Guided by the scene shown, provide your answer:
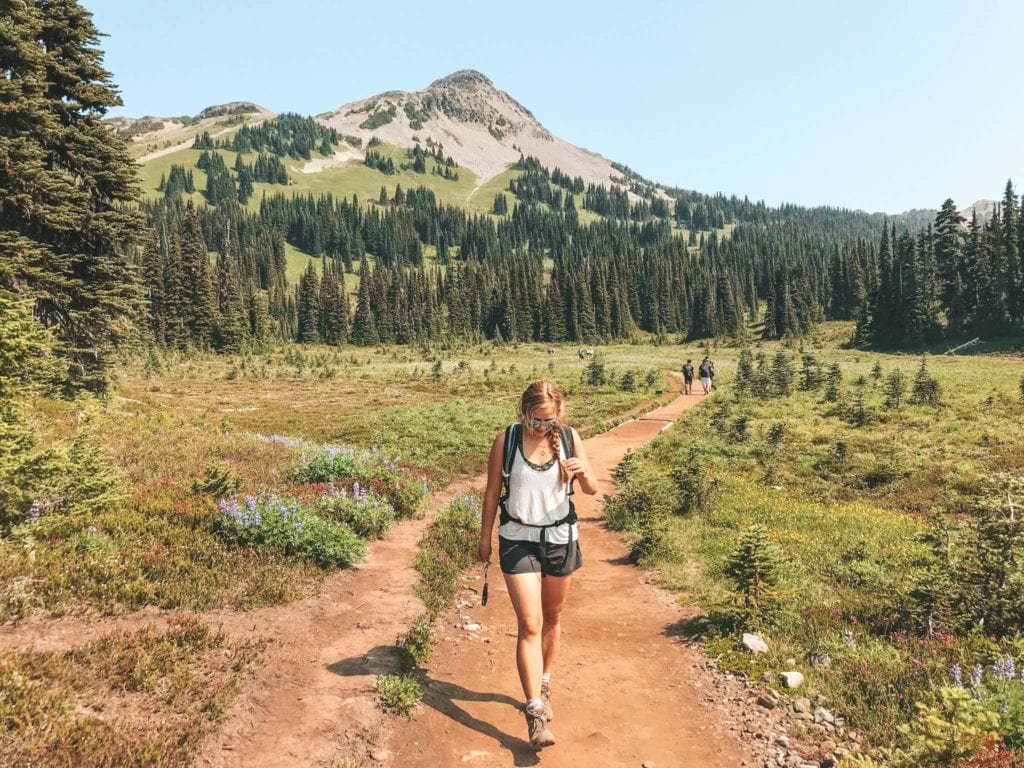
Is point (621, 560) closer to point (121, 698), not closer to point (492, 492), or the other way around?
point (492, 492)

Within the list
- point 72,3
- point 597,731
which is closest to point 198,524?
point 597,731

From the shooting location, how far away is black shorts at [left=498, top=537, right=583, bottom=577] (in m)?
4.95

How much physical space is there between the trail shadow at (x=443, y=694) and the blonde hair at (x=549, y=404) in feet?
7.90

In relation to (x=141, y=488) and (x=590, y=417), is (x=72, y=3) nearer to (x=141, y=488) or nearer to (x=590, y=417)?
(x=141, y=488)

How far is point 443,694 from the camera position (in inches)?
229

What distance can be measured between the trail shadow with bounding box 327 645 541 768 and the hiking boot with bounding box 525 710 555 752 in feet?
0.55

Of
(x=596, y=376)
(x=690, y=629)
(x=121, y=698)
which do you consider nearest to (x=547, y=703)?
(x=690, y=629)

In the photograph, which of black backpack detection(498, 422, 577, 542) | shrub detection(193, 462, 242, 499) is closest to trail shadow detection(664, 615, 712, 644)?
black backpack detection(498, 422, 577, 542)

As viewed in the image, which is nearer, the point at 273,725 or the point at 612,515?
the point at 273,725

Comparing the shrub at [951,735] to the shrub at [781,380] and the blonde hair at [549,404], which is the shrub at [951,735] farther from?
the shrub at [781,380]

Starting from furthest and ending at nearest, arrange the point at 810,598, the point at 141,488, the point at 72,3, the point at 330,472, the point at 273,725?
the point at 72,3 < the point at 330,472 < the point at 141,488 < the point at 810,598 < the point at 273,725

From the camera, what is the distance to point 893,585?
8.28 m

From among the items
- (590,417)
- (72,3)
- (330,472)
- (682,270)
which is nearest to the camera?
(330,472)

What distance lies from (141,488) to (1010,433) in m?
26.3
